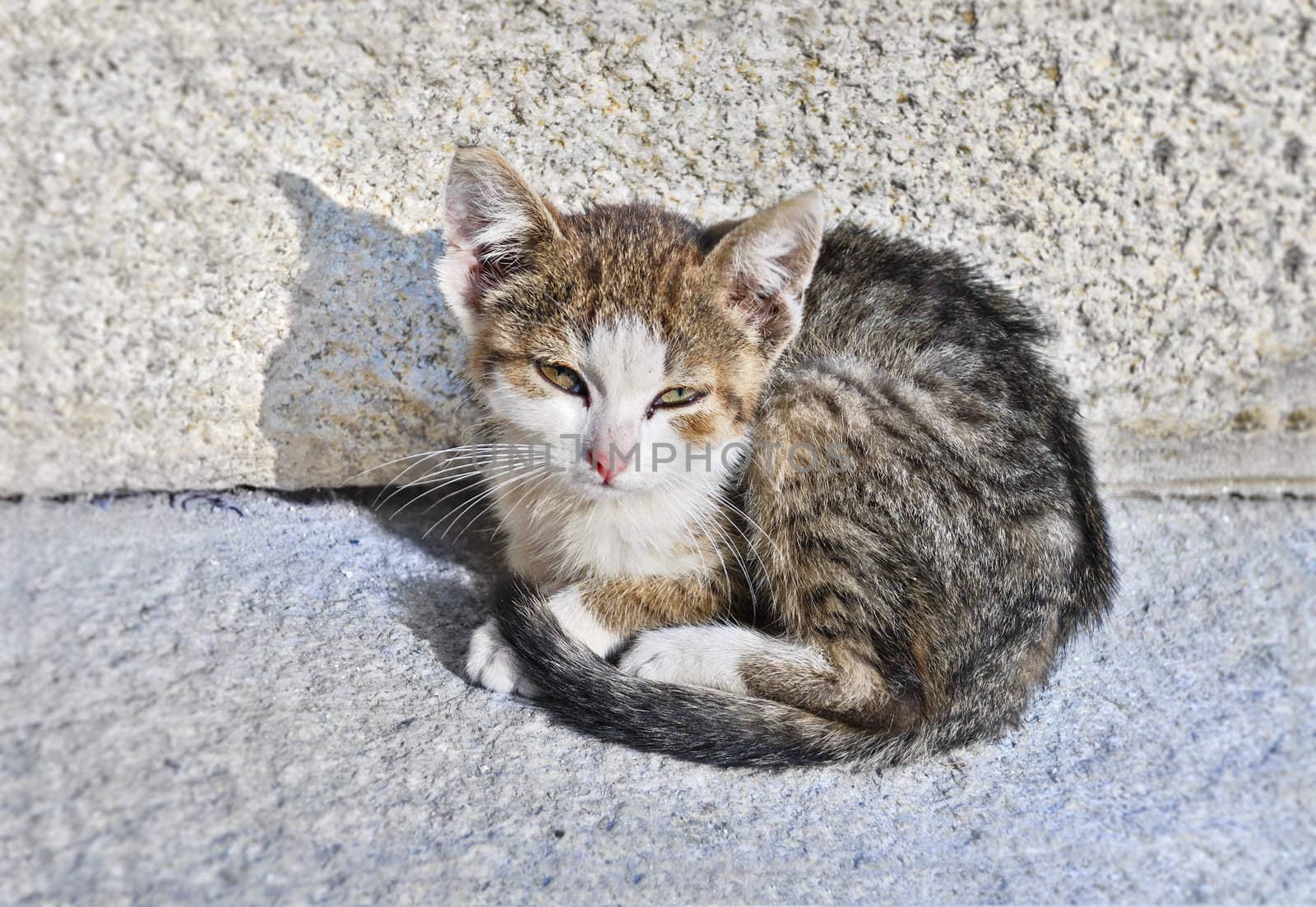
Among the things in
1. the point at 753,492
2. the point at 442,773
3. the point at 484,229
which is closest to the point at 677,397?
the point at 753,492

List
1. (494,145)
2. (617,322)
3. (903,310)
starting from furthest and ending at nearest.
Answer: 1. (494,145)
2. (903,310)
3. (617,322)

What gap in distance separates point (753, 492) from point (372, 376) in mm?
1106

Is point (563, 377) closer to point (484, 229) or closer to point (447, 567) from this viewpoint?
point (484, 229)

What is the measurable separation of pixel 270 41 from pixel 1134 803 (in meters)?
2.53

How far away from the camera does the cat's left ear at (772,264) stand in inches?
84.2

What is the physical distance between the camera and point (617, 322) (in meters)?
2.17

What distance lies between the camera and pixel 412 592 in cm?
260

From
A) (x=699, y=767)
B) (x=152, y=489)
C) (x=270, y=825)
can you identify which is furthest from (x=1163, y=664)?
(x=152, y=489)

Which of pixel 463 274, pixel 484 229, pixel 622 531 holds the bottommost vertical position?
pixel 622 531

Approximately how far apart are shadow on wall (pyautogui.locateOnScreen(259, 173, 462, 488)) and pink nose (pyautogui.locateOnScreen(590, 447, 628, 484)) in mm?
882

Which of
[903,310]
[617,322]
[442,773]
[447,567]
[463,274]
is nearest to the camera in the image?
[442,773]

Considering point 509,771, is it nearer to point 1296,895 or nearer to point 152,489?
point 152,489

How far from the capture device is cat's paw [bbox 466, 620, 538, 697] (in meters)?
2.25

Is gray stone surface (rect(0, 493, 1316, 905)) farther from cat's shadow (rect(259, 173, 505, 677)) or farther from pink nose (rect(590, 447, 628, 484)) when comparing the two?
pink nose (rect(590, 447, 628, 484))
